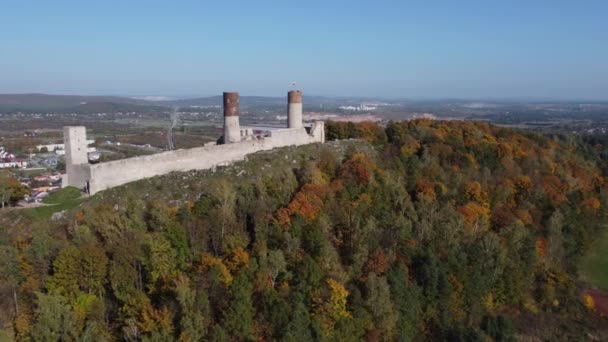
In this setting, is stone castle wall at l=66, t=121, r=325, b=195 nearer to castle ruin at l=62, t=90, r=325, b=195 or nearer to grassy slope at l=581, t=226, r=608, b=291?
castle ruin at l=62, t=90, r=325, b=195

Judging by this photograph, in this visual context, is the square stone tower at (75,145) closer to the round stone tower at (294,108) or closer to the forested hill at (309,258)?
the forested hill at (309,258)

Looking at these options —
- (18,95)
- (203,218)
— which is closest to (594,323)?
(203,218)

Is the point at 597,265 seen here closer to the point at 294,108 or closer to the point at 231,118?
the point at 294,108

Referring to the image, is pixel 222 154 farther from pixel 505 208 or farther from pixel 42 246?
pixel 505 208

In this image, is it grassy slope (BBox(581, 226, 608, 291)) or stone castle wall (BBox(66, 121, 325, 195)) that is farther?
grassy slope (BBox(581, 226, 608, 291))

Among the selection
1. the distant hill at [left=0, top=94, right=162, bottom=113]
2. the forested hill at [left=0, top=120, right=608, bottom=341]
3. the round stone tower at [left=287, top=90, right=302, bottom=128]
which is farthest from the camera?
the distant hill at [left=0, top=94, right=162, bottom=113]

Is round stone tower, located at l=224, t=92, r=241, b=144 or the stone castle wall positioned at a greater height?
round stone tower, located at l=224, t=92, r=241, b=144

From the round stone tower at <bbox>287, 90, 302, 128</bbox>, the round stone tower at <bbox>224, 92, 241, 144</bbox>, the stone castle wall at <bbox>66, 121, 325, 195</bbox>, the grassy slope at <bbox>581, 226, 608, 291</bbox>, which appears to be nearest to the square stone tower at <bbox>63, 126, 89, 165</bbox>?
the stone castle wall at <bbox>66, 121, 325, 195</bbox>
